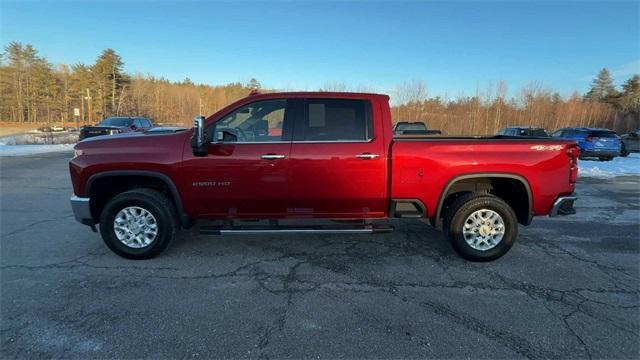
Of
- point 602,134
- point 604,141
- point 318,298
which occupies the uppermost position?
point 602,134

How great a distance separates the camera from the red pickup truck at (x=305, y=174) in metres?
4.15

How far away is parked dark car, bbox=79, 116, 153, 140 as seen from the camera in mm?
16314

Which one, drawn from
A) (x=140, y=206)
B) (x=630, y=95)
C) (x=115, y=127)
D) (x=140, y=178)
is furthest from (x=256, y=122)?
(x=630, y=95)

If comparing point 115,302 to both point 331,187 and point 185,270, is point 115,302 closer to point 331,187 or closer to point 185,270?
point 185,270

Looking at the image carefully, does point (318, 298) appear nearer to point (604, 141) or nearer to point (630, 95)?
point (604, 141)

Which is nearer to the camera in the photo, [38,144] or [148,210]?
[148,210]

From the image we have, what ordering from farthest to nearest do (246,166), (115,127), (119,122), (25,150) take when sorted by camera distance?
(25,150)
(119,122)
(115,127)
(246,166)

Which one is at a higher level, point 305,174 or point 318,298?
point 305,174

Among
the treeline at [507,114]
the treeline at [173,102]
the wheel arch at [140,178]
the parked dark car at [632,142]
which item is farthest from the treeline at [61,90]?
the wheel arch at [140,178]

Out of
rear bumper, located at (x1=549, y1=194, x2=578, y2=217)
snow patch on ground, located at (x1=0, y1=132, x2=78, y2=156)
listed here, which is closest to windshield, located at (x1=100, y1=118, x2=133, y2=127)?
snow patch on ground, located at (x1=0, y1=132, x2=78, y2=156)

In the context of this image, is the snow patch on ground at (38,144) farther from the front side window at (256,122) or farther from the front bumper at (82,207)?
the front side window at (256,122)

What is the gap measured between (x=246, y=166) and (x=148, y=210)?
52.9 inches

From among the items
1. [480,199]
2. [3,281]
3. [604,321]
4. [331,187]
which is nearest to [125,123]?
[3,281]

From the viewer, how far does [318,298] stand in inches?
133
